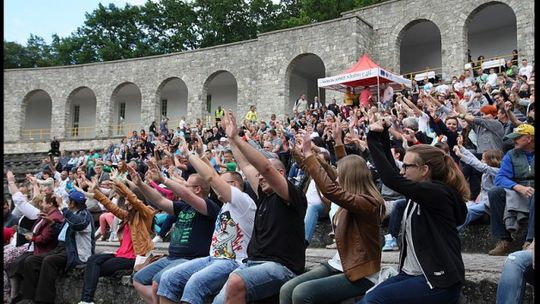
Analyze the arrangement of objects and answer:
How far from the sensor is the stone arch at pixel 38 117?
31.9 metres

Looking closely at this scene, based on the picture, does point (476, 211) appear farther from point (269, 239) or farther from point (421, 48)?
point (421, 48)

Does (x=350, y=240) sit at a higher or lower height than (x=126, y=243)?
higher

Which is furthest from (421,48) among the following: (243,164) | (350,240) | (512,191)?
(350,240)

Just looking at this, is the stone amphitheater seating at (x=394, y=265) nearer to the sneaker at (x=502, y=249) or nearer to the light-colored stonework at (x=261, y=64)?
the sneaker at (x=502, y=249)

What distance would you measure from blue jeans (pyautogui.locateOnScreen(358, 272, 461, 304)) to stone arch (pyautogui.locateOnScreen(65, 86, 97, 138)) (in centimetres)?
2911

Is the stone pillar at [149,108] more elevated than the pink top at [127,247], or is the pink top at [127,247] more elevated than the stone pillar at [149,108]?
the stone pillar at [149,108]

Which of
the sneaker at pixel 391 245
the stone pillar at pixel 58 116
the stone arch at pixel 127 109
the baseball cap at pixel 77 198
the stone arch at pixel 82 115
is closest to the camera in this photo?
the sneaker at pixel 391 245

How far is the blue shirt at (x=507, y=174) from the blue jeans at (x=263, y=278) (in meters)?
2.59

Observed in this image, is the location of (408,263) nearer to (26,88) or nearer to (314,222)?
(314,222)

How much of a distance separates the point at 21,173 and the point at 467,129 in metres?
21.0

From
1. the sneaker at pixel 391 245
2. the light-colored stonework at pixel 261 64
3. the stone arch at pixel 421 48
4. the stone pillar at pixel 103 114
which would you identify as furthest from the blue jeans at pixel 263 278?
the stone pillar at pixel 103 114

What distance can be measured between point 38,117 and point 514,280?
112 feet

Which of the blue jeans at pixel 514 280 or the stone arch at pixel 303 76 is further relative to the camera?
the stone arch at pixel 303 76

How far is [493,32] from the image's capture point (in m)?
23.6
